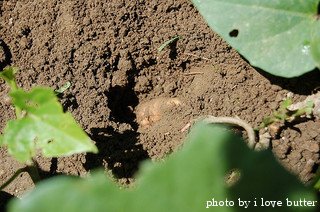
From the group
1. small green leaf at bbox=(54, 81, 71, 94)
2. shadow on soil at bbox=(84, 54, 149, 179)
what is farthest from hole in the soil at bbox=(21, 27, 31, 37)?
shadow on soil at bbox=(84, 54, 149, 179)

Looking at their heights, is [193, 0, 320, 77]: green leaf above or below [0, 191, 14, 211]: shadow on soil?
above

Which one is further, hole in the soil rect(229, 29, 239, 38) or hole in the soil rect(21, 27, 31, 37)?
hole in the soil rect(21, 27, 31, 37)

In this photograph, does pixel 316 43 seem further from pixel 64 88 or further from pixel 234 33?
pixel 64 88

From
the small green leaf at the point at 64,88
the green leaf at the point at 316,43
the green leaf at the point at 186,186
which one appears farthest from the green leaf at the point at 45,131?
the green leaf at the point at 316,43

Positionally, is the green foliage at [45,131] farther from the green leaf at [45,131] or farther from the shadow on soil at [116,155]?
the shadow on soil at [116,155]

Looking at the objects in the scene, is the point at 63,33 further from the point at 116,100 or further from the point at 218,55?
the point at 218,55

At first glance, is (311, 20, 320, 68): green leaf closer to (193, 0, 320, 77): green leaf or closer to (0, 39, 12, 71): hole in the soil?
(193, 0, 320, 77): green leaf
